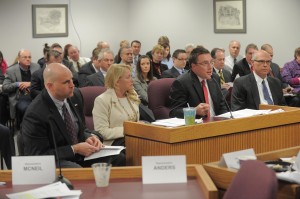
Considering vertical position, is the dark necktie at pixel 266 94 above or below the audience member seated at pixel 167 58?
below

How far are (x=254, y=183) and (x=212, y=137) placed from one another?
2193mm

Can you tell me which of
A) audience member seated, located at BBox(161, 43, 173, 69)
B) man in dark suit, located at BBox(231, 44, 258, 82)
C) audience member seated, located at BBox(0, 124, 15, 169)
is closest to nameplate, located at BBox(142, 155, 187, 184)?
audience member seated, located at BBox(0, 124, 15, 169)

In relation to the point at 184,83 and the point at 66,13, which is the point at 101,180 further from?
the point at 66,13

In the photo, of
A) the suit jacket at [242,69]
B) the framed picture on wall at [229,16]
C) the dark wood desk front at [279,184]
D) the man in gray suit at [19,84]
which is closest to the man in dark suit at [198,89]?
the dark wood desk front at [279,184]

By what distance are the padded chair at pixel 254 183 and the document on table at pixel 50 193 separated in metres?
0.71

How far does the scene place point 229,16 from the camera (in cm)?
1077

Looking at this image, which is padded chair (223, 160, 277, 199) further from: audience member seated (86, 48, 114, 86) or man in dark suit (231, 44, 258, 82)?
man in dark suit (231, 44, 258, 82)

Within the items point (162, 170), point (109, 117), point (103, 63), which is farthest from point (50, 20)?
point (162, 170)

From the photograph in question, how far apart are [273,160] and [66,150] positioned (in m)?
1.52

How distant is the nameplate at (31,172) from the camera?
2732mm

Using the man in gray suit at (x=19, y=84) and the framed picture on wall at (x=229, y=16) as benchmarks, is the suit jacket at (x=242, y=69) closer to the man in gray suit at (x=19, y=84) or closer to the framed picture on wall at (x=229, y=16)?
the framed picture on wall at (x=229, y=16)

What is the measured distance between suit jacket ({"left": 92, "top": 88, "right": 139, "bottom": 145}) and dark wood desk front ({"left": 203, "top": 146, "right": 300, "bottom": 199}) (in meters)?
1.98

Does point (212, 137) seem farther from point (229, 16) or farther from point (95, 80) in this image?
point (229, 16)

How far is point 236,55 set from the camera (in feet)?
32.9
